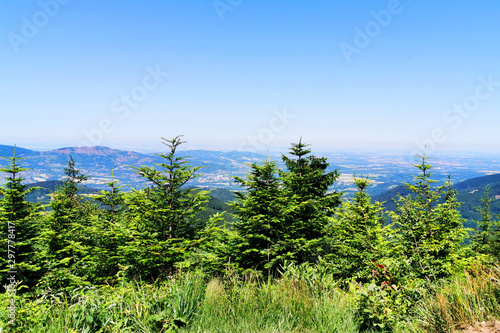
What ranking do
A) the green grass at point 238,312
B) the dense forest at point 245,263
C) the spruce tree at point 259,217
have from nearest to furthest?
1. the green grass at point 238,312
2. the dense forest at point 245,263
3. the spruce tree at point 259,217

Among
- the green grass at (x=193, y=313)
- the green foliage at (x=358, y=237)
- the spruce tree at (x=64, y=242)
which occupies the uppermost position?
the green grass at (x=193, y=313)

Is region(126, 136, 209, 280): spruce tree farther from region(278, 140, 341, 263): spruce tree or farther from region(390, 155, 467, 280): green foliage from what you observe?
region(390, 155, 467, 280): green foliage

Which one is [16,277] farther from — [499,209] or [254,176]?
[499,209]

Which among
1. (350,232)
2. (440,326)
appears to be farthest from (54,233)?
(440,326)

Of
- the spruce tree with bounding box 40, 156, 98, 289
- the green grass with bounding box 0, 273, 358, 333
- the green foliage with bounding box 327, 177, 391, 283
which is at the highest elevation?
the green grass with bounding box 0, 273, 358, 333

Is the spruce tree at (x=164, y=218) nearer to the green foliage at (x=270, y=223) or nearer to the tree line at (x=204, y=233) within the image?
the tree line at (x=204, y=233)

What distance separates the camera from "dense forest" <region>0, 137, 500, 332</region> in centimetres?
306

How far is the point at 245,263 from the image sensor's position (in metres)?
10.7

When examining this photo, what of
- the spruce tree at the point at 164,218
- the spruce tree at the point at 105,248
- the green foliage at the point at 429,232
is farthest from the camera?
the spruce tree at the point at 105,248

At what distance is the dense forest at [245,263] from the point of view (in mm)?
3061

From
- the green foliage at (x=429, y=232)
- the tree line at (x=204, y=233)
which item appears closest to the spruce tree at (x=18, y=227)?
the tree line at (x=204, y=233)

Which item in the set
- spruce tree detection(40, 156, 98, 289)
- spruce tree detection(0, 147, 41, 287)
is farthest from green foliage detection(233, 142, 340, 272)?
spruce tree detection(0, 147, 41, 287)

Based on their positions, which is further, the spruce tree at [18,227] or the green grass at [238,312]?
the spruce tree at [18,227]

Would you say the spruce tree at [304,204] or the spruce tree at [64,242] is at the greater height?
the spruce tree at [304,204]
